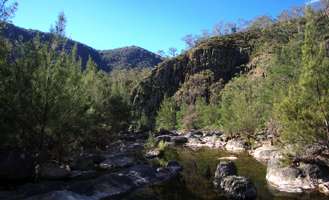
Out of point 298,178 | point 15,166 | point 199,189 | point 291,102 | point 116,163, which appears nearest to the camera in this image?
point 15,166

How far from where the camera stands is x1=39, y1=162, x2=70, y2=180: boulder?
98.6 feet

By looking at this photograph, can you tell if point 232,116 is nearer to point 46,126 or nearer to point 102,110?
point 102,110

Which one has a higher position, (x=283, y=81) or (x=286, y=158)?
(x=283, y=81)

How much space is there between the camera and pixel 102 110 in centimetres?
6075

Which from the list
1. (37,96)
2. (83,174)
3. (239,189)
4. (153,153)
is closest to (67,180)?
(83,174)

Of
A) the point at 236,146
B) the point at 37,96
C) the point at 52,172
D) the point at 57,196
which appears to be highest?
the point at 37,96

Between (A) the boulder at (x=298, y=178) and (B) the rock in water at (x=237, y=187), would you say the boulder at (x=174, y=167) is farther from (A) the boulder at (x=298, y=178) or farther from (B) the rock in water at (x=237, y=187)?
(A) the boulder at (x=298, y=178)

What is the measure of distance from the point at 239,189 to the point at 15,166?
1664 centimetres

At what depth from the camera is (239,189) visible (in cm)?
2734

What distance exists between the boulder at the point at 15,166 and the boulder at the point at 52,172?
201 centimetres

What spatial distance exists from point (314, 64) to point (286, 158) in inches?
333

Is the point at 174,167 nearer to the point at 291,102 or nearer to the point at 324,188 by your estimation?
the point at 291,102

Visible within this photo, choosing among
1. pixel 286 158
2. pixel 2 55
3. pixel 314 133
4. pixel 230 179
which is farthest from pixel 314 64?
pixel 2 55

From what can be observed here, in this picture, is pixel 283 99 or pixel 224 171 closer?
pixel 224 171
